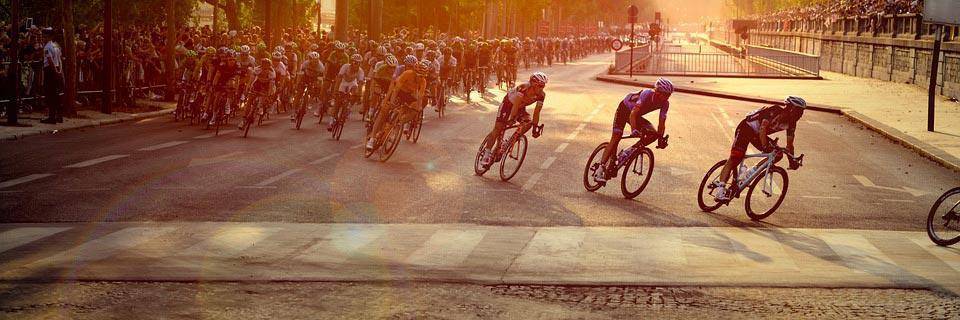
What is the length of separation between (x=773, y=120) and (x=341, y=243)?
4.97 meters

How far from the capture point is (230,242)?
12.5m

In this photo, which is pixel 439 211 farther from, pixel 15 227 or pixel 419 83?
pixel 419 83

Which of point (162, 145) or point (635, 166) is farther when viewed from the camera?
point (162, 145)

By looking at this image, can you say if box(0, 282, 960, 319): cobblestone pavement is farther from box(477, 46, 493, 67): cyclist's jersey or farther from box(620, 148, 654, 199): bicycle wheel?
box(477, 46, 493, 67): cyclist's jersey

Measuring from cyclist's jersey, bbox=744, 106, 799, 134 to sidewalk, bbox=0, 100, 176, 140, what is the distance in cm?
1347

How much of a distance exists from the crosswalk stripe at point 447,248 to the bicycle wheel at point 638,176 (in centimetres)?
369

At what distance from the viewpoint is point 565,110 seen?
35312 mm

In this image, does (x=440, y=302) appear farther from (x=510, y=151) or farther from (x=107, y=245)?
(x=510, y=151)

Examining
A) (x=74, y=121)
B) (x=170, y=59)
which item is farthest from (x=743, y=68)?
(x=74, y=121)

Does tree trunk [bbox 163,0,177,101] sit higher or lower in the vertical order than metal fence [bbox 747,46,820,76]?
higher

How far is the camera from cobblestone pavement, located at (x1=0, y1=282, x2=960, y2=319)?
Result: 9.40 m

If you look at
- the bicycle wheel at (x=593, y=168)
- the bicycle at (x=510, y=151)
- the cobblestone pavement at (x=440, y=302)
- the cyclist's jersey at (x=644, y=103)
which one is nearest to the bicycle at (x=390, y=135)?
the bicycle at (x=510, y=151)

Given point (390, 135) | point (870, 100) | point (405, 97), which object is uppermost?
point (405, 97)

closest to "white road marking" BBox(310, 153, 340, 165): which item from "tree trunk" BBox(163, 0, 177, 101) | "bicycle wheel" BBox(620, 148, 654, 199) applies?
"bicycle wheel" BBox(620, 148, 654, 199)
